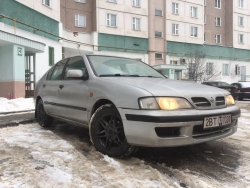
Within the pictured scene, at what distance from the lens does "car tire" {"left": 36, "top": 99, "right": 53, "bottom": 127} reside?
4927 mm

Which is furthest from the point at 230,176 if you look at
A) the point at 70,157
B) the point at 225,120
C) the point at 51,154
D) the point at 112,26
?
the point at 112,26

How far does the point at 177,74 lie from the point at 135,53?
18.9 ft

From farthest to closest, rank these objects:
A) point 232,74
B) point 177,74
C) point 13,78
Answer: point 232,74 < point 177,74 < point 13,78

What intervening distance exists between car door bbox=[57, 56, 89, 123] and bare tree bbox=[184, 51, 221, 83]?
23.3m

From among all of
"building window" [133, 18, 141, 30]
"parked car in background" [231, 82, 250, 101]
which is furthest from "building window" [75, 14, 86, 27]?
"parked car in background" [231, 82, 250, 101]

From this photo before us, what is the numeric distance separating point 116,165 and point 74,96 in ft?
4.85

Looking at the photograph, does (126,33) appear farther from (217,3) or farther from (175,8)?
(217,3)

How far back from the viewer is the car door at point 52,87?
442cm

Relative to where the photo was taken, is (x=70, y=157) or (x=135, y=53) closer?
(x=70, y=157)

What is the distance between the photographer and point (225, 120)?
3.04m

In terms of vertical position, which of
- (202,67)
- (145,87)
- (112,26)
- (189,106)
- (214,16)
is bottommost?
(189,106)

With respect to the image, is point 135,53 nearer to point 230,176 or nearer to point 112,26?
point 112,26

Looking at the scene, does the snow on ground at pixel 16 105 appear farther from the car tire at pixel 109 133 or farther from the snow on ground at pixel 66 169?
the car tire at pixel 109 133

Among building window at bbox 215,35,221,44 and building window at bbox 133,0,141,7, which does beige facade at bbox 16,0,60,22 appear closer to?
building window at bbox 133,0,141,7
